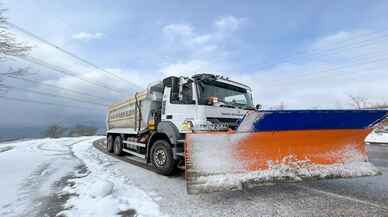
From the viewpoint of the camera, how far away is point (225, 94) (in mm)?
6051

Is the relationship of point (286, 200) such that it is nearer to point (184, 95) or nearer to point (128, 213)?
point (128, 213)

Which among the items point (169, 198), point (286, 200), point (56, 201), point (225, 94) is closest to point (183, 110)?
point (225, 94)

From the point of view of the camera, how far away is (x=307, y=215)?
3.45m

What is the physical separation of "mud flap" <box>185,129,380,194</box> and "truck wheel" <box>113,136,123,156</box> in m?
6.66

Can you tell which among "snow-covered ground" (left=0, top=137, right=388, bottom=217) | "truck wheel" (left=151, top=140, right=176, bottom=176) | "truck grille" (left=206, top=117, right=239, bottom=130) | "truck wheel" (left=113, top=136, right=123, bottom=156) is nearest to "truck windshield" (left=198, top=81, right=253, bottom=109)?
"truck grille" (left=206, top=117, right=239, bottom=130)

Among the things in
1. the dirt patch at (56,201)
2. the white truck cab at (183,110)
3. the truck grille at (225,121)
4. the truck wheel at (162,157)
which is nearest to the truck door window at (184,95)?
the white truck cab at (183,110)

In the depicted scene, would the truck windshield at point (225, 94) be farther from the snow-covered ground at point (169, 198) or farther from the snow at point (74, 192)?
the snow at point (74, 192)

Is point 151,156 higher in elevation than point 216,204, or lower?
higher

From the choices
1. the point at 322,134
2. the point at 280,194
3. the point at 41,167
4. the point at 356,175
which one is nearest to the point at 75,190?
the point at 41,167

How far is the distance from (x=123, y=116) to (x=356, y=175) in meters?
7.80

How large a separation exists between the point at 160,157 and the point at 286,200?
10.4 feet

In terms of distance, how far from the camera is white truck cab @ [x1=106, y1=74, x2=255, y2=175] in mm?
5449

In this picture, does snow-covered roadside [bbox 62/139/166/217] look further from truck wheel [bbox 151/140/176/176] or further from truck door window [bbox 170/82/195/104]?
truck door window [bbox 170/82/195/104]

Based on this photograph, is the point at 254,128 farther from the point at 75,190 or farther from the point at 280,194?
the point at 75,190
